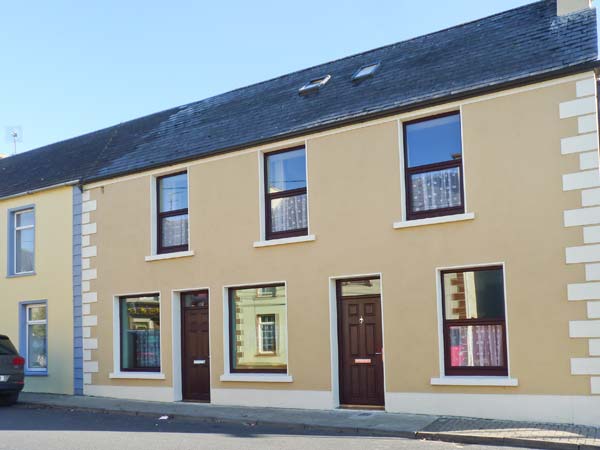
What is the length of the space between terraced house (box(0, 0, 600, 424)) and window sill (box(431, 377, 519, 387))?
2.0 inches

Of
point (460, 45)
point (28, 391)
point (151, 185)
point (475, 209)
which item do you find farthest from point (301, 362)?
point (28, 391)

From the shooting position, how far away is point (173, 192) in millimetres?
17359

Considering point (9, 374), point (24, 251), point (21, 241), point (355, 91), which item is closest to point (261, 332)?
point (355, 91)

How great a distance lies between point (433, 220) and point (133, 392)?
26.9 ft

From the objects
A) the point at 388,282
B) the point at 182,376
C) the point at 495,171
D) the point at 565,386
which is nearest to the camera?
the point at 565,386

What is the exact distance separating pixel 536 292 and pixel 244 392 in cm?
627

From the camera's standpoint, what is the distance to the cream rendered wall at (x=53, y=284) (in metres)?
18.9

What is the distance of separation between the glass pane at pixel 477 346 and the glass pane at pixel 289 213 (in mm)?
3780

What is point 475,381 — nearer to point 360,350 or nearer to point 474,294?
point 474,294

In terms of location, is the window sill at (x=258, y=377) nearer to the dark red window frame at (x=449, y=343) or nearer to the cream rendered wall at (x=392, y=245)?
the cream rendered wall at (x=392, y=245)

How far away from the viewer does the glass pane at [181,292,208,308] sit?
649 inches

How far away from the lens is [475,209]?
1283 cm

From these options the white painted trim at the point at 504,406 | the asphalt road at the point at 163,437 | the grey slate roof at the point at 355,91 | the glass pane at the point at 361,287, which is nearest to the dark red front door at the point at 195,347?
the asphalt road at the point at 163,437

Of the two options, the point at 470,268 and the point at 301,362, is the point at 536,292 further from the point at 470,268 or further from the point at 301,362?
the point at 301,362
